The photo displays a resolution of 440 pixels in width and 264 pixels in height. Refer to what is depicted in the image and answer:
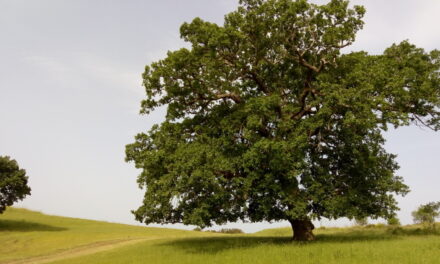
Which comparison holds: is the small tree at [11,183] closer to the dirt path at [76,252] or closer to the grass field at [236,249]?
the grass field at [236,249]

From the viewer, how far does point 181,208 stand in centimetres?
2488

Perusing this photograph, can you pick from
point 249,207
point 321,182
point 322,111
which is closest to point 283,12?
point 322,111

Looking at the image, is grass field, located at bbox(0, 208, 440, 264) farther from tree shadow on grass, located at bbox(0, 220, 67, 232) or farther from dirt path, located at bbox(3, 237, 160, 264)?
tree shadow on grass, located at bbox(0, 220, 67, 232)

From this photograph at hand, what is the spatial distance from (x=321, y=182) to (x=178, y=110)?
1256cm

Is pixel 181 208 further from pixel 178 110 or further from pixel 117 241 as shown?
pixel 117 241

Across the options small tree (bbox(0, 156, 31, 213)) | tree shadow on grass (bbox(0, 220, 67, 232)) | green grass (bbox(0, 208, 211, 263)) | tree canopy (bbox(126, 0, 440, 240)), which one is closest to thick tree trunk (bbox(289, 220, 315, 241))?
tree canopy (bbox(126, 0, 440, 240))

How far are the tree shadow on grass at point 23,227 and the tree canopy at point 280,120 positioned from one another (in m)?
31.2

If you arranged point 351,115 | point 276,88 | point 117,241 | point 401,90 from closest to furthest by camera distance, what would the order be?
1. point 351,115
2. point 401,90
3. point 276,88
4. point 117,241

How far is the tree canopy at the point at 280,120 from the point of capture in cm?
2358

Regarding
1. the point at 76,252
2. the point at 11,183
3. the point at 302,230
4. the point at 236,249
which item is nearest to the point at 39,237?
the point at 11,183

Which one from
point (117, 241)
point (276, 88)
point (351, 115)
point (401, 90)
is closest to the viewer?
point (351, 115)

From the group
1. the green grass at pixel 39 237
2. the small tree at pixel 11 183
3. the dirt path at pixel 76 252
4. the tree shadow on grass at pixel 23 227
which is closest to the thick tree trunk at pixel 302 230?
the dirt path at pixel 76 252

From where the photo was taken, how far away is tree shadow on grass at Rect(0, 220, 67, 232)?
48.8m

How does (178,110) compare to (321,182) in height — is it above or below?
above
